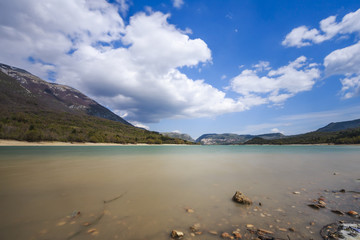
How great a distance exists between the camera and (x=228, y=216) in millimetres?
4402

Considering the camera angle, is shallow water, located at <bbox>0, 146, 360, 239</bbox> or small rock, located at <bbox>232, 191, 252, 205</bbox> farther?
small rock, located at <bbox>232, 191, 252, 205</bbox>

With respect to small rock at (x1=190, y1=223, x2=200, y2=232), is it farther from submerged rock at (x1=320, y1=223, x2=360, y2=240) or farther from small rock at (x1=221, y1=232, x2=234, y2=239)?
submerged rock at (x1=320, y1=223, x2=360, y2=240)

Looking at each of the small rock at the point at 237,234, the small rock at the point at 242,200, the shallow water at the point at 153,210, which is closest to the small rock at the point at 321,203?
the shallow water at the point at 153,210

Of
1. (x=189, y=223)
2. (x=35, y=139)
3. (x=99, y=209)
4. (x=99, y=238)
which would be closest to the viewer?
(x=99, y=238)

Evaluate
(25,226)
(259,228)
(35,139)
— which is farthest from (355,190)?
(35,139)

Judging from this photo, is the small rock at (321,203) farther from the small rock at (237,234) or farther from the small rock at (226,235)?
the small rock at (226,235)

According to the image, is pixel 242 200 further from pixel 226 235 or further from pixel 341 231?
pixel 341 231

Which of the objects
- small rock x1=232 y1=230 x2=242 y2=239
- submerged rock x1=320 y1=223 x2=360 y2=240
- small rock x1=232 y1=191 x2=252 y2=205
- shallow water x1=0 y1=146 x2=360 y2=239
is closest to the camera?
submerged rock x1=320 y1=223 x2=360 y2=240

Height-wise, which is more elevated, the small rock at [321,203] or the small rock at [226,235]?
the small rock at [226,235]

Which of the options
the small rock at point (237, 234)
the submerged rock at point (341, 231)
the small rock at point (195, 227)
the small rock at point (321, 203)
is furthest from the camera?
the small rock at point (321, 203)

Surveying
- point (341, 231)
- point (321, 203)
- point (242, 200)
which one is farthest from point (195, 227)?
point (321, 203)

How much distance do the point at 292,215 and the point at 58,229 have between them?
20.6 feet

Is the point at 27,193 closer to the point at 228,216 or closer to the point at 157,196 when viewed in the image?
the point at 157,196

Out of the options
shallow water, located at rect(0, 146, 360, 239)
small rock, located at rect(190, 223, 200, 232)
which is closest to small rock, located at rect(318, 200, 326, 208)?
shallow water, located at rect(0, 146, 360, 239)
